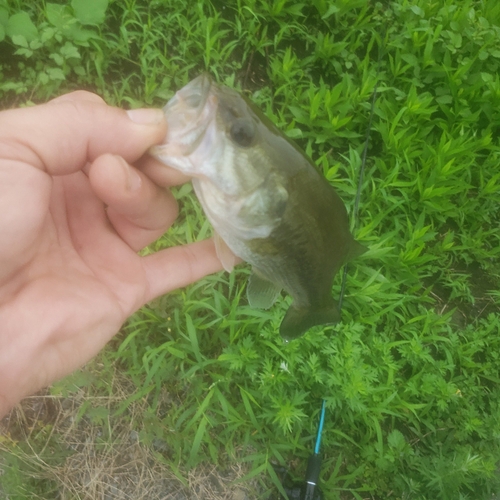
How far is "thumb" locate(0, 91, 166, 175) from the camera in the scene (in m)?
1.29

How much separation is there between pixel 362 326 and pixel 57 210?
171cm

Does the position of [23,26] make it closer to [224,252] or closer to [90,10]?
[90,10]

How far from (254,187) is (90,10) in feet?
6.28

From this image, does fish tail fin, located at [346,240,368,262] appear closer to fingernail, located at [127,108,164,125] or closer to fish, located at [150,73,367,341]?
fish, located at [150,73,367,341]

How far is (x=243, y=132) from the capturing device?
55.3 inches

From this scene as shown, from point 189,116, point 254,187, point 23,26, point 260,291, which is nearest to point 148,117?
point 189,116

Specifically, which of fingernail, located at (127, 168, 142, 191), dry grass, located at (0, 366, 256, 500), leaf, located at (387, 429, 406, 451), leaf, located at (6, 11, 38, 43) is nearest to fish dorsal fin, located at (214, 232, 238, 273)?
fingernail, located at (127, 168, 142, 191)

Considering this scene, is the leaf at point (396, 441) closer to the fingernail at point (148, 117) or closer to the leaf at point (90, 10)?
the fingernail at point (148, 117)

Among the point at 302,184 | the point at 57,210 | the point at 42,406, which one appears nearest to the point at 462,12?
the point at 302,184

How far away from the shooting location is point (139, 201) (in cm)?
152

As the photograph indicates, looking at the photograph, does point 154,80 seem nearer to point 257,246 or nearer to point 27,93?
point 27,93

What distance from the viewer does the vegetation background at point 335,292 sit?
2.42 meters

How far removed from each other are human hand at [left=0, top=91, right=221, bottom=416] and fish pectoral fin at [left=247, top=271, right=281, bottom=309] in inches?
15.5

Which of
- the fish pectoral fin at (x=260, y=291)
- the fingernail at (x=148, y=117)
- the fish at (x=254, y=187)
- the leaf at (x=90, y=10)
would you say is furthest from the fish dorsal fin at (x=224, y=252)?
the leaf at (x=90, y=10)
